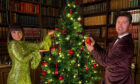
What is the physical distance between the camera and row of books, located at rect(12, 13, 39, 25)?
9.59 feet

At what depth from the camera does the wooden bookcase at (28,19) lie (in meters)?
2.77

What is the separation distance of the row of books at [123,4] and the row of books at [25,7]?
71.9 inches

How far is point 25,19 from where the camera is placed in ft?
10.2

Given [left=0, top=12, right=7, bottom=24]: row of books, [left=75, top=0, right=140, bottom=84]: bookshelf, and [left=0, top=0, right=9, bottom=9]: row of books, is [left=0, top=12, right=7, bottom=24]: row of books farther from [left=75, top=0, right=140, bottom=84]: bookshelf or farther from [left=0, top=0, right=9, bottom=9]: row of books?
[left=75, top=0, right=140, bottom=84]: bookshelf

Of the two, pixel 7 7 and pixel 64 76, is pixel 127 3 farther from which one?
pixel 7 7

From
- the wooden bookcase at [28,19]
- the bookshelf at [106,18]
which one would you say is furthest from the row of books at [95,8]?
the wooden bookcase at [28,19]

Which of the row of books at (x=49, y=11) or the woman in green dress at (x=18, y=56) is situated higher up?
the row of books at (x=49, y=11)

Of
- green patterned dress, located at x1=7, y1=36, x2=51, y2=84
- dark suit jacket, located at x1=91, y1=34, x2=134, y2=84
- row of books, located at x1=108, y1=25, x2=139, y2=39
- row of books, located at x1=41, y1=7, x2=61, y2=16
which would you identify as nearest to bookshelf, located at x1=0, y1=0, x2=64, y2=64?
row of books, located at x1=41, y1=7, x2=61, y2=16

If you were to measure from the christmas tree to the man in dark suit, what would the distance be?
1.71 ft

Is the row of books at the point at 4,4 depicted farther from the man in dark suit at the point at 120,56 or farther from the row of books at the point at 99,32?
the man in dark suit at the point at 120,56

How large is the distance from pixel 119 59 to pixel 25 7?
2.62 metres

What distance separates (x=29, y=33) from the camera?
124 inches

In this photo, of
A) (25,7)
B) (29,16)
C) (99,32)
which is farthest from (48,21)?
(99,32)

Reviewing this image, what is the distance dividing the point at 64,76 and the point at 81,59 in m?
0.35
